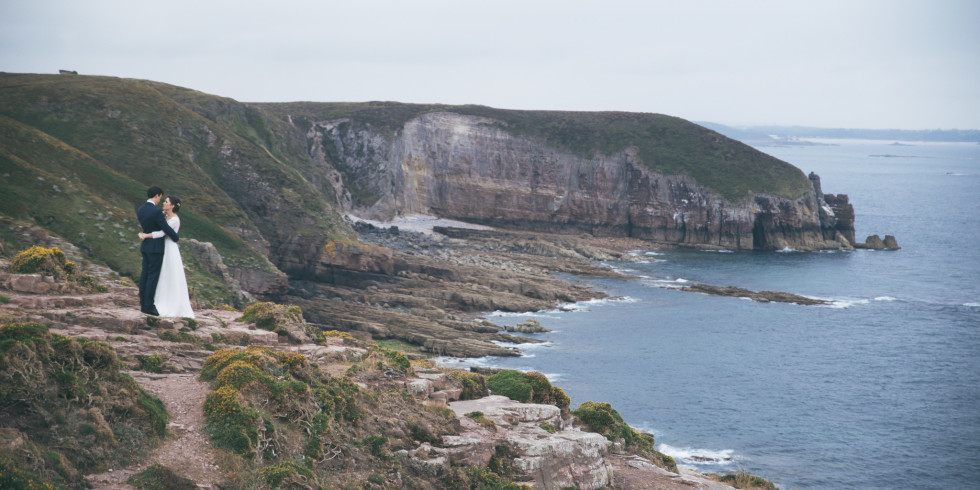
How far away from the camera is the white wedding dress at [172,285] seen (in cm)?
2162

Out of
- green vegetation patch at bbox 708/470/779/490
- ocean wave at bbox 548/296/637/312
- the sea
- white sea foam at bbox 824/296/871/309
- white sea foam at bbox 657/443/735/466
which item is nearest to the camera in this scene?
green vegetation patch at bbox 708/470/779/490

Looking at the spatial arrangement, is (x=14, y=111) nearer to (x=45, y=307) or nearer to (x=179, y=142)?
(x=179, y=142)

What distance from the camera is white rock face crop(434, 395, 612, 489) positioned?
→ 71.8 ft

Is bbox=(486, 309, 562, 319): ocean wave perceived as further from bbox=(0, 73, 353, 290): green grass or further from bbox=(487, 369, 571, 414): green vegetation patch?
bbox=(487, 369, 571, 414): green vegetation patch

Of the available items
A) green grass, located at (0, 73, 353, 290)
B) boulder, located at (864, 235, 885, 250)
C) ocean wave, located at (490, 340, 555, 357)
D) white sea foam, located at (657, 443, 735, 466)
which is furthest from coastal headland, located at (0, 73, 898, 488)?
white sea foam, located at (657, 443, 735, 466)

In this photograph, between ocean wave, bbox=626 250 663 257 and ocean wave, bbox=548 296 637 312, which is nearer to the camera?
ocean wave, bbox=548 296 637 312

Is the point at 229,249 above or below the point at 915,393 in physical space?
above

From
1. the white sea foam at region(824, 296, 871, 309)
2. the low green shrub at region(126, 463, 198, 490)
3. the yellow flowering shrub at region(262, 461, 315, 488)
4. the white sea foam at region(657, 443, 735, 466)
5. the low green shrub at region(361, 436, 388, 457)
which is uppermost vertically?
the low green shrub at region(126, 463, 198, 490)

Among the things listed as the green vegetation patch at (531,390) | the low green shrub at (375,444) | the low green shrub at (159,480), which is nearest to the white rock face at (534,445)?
the low green shrub at (375,444)

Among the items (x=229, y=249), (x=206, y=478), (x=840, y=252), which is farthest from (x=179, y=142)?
(x=840, y=252)

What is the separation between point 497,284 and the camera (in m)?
88.8

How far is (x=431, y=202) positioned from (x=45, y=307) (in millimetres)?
125309

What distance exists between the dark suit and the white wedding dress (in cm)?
15

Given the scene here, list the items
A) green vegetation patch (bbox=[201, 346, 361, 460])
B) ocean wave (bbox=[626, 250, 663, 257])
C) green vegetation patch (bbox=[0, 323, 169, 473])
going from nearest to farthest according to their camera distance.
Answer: green vegetation patch (bbox=[0, 323, 169, 473]), green vegetation patch (bbox=[201, 346, 361, 460]), ocean wave (bbox=[626, 250, 663, 257])
